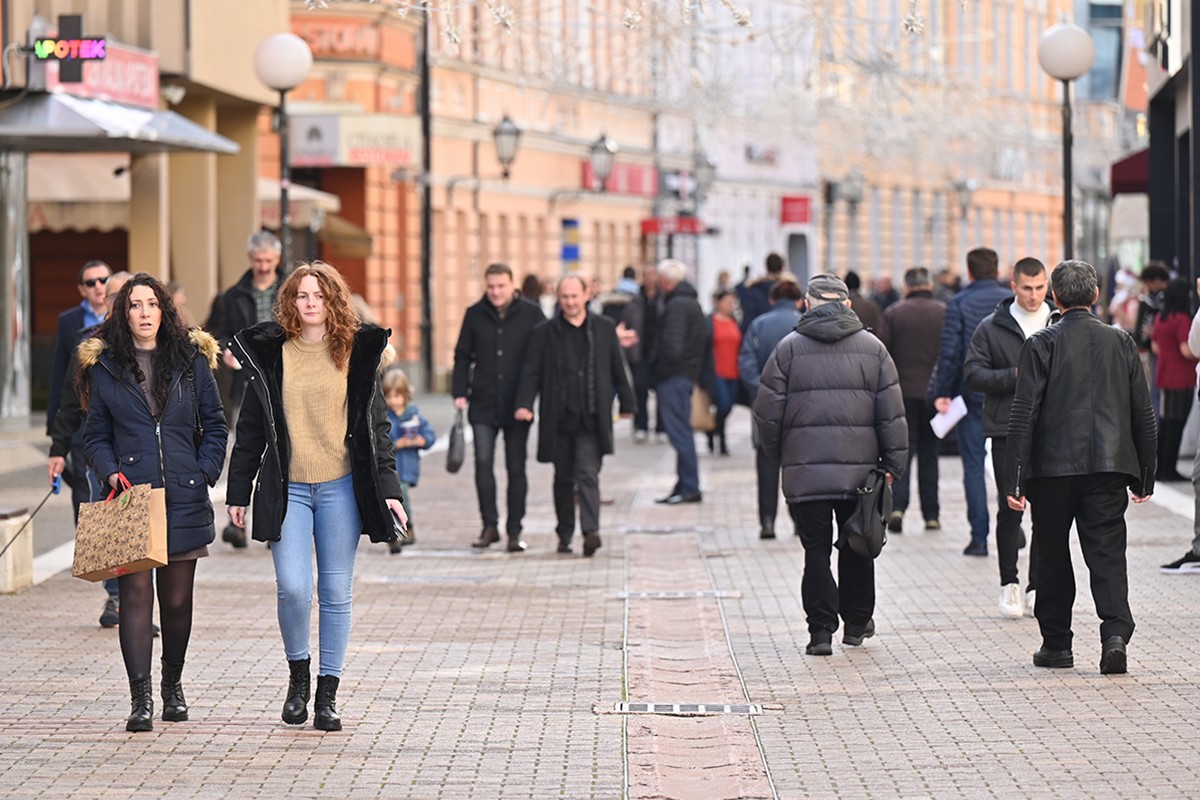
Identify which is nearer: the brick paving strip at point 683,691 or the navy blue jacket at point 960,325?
the brick paving strip at point 683,691

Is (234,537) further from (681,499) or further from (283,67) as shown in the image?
(283,67)

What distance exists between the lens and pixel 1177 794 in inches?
320

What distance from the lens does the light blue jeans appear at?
9.54 metres

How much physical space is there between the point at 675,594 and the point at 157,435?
16.2ft

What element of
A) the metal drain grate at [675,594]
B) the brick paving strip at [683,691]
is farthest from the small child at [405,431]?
the metal drain grate at [675,594]

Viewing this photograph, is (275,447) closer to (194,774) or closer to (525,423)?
(194,774)

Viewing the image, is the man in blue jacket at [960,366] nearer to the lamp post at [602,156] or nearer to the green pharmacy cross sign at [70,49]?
the green pharmacy cross sign at [70,49]

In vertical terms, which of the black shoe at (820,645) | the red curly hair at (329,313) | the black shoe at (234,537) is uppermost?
the red curly hair at (329,313)

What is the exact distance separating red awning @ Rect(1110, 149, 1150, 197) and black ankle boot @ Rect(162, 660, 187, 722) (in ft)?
73.9

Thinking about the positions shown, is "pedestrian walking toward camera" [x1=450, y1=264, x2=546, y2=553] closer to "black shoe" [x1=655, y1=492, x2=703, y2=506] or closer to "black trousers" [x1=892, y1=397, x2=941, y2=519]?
"black trousers" [x1=892, y1=397, x2=941, y2=519]

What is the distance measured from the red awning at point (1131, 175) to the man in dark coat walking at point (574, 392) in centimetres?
1537

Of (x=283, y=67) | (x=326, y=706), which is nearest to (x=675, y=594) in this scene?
(x=326, y=706)

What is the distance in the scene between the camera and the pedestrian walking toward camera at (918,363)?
18125 millimetres

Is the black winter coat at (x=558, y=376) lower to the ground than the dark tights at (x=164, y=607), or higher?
higher
